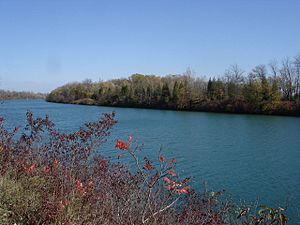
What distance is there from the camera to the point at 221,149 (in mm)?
21766

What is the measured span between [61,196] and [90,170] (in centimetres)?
155

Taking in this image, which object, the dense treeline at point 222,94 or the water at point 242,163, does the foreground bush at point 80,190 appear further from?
the dense treeline at point 222,94

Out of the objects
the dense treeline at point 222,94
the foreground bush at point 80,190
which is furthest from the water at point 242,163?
the dense treeline at point 222,94

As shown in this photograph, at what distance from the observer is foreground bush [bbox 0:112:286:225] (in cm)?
380

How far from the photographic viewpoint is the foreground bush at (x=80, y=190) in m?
3.80

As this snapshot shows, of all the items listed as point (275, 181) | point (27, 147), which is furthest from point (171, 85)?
point (27, 147)

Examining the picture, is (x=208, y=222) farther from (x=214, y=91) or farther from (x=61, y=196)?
(x=214, y=91)

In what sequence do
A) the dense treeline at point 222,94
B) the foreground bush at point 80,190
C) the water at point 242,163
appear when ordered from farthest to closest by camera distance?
the dense treeline at point 222,94, the water at point 242,163, the foreground bush at point 80,190

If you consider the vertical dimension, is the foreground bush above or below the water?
above

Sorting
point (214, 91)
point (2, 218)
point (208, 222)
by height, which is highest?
point (214, 91)

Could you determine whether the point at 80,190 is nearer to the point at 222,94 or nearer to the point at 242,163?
the point at 242,163

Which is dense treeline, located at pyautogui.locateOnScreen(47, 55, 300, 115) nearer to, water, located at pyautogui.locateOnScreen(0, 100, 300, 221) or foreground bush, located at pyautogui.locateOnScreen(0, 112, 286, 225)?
water, located at pyautogui.locateOnScreen(0, 100, 300, 221)

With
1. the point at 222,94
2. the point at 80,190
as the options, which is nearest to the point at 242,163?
the point at 80,190

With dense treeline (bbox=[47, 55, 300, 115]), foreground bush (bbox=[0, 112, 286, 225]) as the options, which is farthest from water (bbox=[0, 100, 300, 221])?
dense treeline (bbox=[47, 55, 300, 115])
